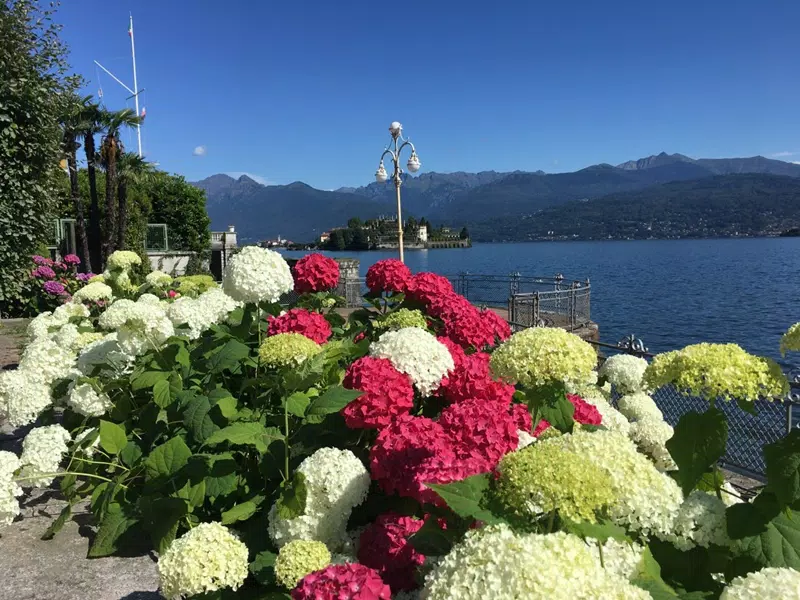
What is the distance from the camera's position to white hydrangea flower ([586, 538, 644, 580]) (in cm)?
126

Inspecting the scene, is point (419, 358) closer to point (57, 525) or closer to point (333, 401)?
point (333, 401)

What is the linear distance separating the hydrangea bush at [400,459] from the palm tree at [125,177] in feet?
64.1

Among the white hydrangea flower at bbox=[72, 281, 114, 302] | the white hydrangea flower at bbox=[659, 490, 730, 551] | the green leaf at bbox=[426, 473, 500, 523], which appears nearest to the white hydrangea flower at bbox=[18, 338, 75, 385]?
the white hydrangea flower at bbox=[72, 281, 114, 302]

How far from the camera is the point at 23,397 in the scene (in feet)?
11.1

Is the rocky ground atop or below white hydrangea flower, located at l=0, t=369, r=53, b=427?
below

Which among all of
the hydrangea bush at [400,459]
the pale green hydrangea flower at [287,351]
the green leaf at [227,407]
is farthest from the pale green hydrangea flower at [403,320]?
the green leaf at [227,407]

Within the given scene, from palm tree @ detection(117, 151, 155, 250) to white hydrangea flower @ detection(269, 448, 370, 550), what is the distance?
21599 mm

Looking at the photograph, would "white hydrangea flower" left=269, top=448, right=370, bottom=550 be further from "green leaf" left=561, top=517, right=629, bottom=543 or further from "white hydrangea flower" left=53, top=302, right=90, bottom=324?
"white hydrangea flower" left=53, top=302, right=90, bottom=324

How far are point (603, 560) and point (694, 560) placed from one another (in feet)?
1.23

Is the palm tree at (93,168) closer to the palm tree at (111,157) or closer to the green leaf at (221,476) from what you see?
the palm tree at (111,157)

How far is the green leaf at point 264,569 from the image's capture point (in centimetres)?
192

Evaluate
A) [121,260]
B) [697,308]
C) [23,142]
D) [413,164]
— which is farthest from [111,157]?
[697,308]

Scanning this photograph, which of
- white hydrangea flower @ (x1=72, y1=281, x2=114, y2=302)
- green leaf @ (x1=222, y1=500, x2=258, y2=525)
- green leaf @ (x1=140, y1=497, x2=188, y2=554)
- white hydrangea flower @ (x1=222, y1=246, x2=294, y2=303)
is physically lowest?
green leaf @ (x1=140, y1=497, x2=188, y2=554)

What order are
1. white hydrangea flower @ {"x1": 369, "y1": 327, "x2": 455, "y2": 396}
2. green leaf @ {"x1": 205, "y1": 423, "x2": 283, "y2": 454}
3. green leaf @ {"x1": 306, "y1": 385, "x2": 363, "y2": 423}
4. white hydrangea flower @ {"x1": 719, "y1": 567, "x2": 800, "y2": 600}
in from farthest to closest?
white hydrangea flower @ {"x1": 369, "y1": 327, "x2": 455, "y2": 396} < green leaf @ {"x1": 205, "y1": 423, "x2": 283, "y2": 454} < green leaf @ {"x1": 306, "y1": 385, "x2": 363, "y2": 423} < white hydrangea flower @ {"x1": 719, "y1": 567, "x2": 800, "y2": 600}
